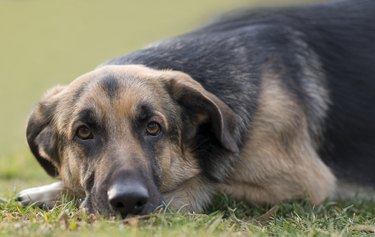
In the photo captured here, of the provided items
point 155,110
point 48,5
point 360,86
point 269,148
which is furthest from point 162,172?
point 48,5

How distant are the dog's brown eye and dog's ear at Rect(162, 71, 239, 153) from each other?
1.29 feet

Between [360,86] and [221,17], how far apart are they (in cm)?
155

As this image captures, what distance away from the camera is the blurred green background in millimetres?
21453

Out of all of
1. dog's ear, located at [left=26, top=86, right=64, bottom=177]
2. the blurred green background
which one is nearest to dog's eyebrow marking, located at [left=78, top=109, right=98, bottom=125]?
dog's ear, located at [left=26, top=86, right=64, bottom=177]

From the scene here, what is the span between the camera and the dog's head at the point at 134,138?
5.06 m

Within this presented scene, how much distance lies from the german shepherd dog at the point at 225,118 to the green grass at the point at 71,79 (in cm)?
23

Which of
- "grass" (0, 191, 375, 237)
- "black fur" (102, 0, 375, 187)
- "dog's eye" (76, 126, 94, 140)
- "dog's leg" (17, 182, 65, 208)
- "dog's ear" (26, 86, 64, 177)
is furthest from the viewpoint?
"black fur" (102, 0, 375, 187)

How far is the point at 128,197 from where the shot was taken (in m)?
4.83

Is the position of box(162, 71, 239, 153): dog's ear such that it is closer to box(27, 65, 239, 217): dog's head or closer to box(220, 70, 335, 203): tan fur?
box(27, 65, 239, 217): dog's head

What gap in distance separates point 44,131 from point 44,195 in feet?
1.78

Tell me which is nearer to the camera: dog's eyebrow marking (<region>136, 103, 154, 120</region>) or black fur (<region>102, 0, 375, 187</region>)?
dog's eyebrow marking (<region>136, 103, 154, 120</region>)

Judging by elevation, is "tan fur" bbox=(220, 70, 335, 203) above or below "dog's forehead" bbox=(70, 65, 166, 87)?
below

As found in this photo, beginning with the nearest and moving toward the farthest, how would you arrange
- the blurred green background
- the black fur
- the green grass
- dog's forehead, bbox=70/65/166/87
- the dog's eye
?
the green grass < the dog's eye < dog's forehead, bbox=70/65/166/87 < the black fur < the blurred green background

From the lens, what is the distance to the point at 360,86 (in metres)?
7.05
